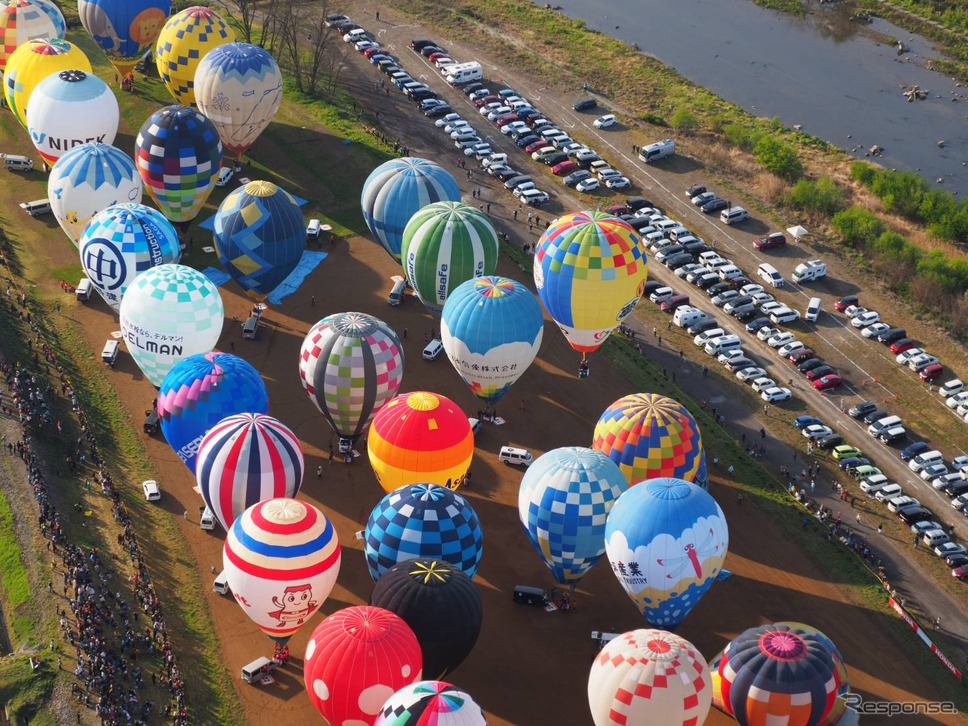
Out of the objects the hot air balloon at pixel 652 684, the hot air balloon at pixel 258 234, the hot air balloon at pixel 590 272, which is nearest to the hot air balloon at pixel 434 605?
the hot air balloon at pixel 652 684

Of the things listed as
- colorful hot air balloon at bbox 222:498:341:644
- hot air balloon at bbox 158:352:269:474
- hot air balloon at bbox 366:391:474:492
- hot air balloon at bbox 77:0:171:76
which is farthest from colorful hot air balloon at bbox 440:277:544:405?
hot air balloon at bbox 77:0:171:76

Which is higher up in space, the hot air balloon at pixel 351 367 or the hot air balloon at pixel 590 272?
the hot air balloon at pixel 590 272

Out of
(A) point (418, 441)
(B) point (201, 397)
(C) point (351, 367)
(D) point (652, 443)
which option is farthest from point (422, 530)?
(B) point (201, 397)

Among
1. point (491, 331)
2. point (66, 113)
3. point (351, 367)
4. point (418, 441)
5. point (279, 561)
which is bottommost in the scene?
point (279, 561)

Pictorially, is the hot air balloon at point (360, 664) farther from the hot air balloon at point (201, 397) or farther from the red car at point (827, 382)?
the red car at point (827, 382)

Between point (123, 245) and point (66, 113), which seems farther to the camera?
point (66, 113)

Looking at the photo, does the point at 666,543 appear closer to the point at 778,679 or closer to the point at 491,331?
the point at 778,679

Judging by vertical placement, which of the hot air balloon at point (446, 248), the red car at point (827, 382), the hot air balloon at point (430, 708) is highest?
the hot air balloon at point (446, 248)
